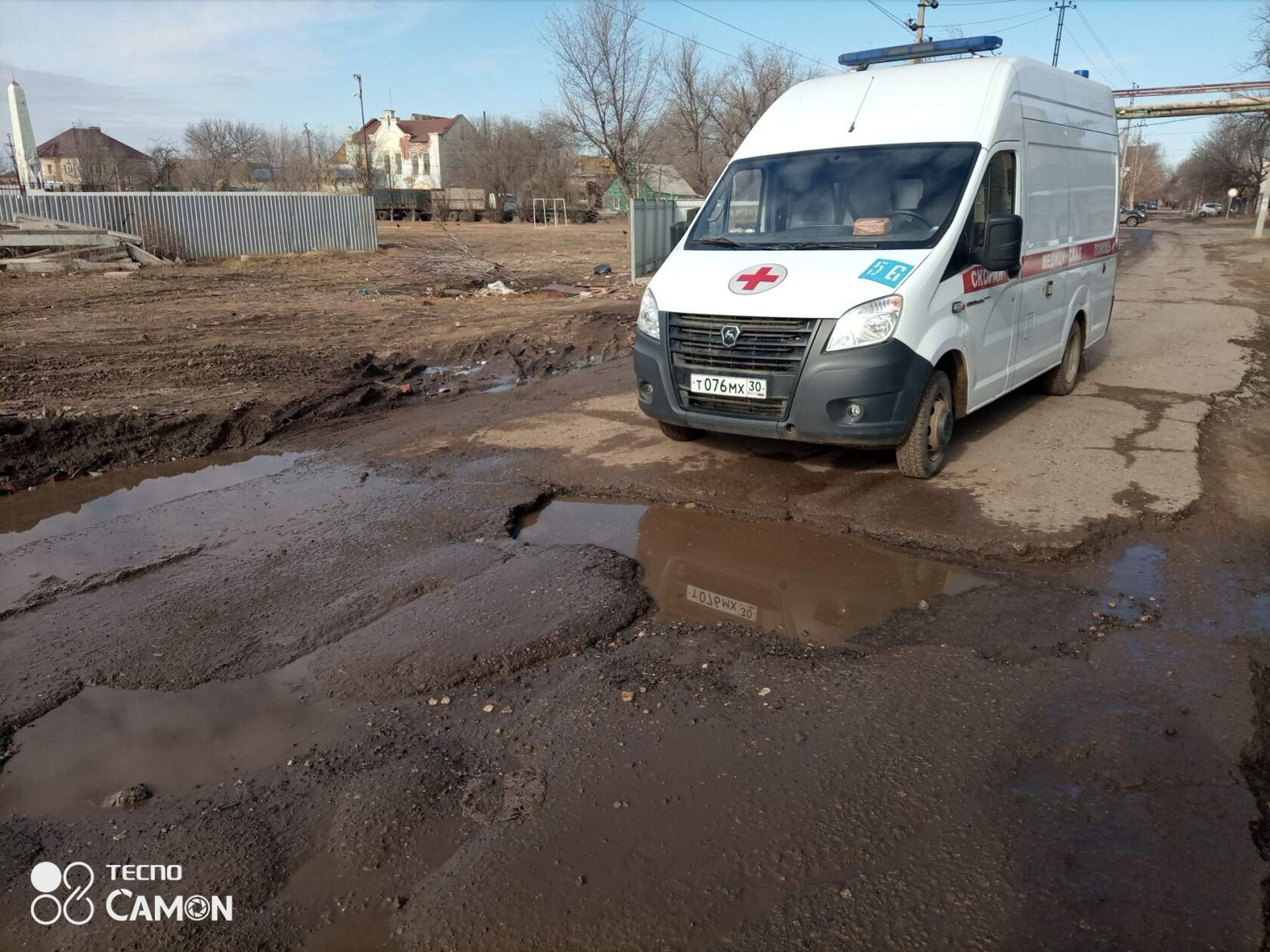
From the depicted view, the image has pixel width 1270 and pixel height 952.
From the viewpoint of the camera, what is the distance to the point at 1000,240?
590cm

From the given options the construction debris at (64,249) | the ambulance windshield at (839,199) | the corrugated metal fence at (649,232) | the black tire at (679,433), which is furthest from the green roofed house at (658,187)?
the black tire at (679,433)

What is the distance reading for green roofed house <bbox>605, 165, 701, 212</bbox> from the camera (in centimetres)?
4153

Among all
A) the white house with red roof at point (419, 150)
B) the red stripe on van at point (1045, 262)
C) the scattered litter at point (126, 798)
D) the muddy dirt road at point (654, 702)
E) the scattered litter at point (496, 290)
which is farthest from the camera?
the white house with red roof at point (419, 150)

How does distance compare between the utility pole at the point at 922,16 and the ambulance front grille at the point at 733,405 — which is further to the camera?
the utility pole at the point at 922,16

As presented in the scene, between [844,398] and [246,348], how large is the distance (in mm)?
8645

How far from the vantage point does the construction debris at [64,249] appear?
18.8 m

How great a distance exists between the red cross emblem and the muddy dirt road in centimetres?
133

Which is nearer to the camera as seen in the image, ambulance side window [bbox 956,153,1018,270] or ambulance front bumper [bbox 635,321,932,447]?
ambulance front bumper [bbox 635,321,932,447]

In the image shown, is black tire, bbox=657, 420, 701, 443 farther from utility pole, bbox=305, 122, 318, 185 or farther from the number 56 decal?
utility pole, bbox=305, 122, 318, 185

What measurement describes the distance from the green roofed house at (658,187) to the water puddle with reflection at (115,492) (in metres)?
28.6

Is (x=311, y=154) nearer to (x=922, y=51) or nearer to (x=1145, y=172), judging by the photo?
(x=922, y=51)

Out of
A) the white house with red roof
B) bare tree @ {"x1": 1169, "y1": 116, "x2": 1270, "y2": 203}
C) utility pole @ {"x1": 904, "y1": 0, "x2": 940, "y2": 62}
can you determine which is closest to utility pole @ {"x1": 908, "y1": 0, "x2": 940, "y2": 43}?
utility pole @ {"x1": 904, "y1": 0, "x2": 940, "y2": 62}

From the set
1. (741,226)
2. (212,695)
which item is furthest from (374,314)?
(212,695)

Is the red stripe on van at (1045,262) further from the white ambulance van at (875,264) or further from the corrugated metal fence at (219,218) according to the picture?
the corrugated metal fence at (219,218)
